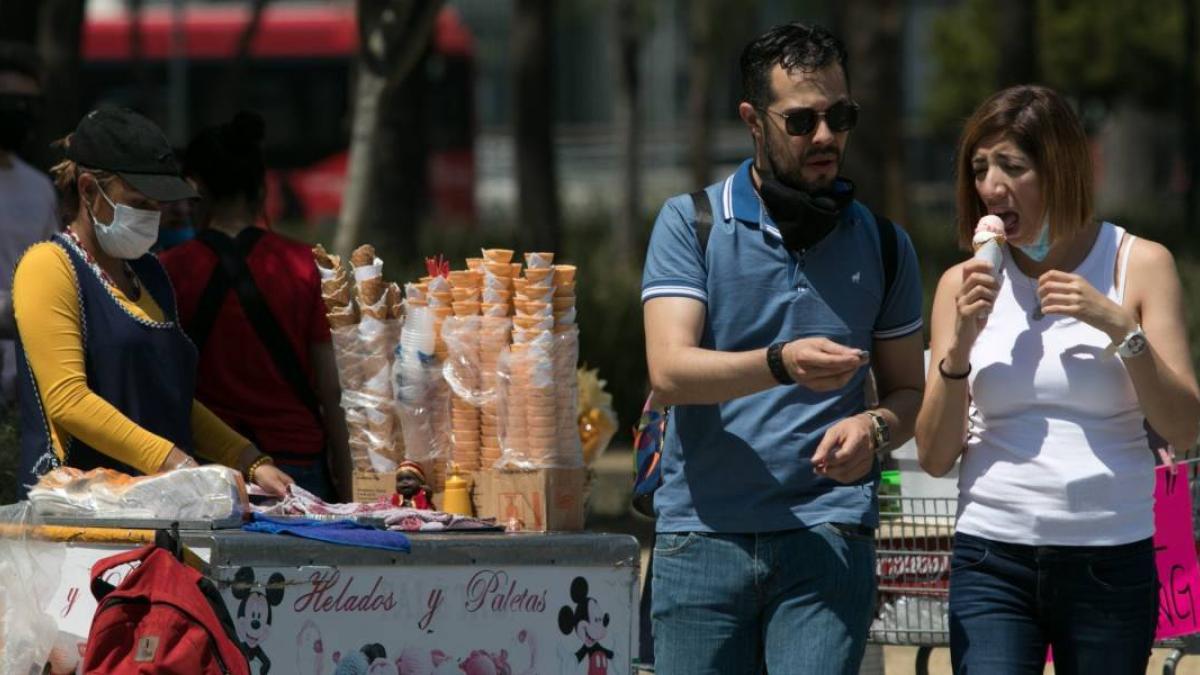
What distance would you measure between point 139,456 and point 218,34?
31974mm

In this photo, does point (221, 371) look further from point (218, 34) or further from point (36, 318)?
point (218, 34)

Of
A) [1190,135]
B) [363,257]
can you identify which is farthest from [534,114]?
[363,257]

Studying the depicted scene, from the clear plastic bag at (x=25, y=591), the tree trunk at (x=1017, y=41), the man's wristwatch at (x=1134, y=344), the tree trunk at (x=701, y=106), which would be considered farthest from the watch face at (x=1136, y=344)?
the tree trunk at (x=701, y=106)

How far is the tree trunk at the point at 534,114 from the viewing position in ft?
67.2

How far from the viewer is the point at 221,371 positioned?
578 centimetres

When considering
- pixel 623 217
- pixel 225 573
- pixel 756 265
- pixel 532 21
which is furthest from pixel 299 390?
pixel 623 217

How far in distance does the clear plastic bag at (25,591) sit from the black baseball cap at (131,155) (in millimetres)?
836

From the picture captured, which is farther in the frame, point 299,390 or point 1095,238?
point 299,390

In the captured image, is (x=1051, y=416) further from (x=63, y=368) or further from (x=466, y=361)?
(x=63, y=368)

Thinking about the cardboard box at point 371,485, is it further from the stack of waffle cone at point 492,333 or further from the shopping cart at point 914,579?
the shopping cart at point 914,579

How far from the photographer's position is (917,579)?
6062 mm

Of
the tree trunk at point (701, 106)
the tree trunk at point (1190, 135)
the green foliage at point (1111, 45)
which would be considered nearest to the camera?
the tree trunk at point (1190, 135)

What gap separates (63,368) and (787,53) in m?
1.81

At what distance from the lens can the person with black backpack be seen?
577 centimetres
